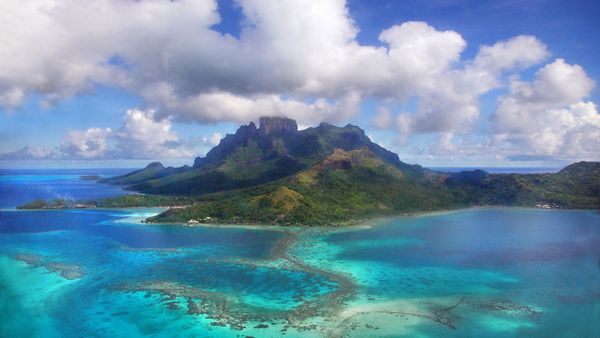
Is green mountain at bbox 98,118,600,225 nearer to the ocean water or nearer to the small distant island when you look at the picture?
the small distant island

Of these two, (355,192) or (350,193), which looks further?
(355,192)

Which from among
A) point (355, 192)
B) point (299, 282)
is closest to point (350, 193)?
point (355, 192)

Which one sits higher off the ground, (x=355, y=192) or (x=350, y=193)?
(x=355, y=192)

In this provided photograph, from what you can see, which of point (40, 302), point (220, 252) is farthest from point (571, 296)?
point (40, 302)

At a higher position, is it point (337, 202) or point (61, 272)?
point (337, 202)

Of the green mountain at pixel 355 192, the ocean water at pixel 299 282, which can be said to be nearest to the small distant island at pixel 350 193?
the green mountain at pixel 355 192

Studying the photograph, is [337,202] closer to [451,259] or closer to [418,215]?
[418,215]

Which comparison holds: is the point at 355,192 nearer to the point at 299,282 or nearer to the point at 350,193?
the point at 350,193

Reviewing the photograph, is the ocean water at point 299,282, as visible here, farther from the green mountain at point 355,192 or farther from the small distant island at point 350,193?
the green mountain at point 355,192

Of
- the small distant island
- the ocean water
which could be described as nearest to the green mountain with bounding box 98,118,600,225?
the small distant island
